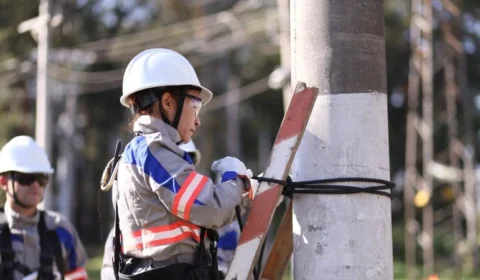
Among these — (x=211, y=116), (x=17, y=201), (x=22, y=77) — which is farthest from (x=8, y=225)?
(x=211, y=116)

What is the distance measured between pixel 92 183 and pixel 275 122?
33.5 ft

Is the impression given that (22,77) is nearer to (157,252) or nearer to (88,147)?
(88,147)

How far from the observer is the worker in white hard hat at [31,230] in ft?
23.0

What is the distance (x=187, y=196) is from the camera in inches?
154

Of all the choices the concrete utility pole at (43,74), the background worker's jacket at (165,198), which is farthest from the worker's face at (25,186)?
the concrete utility pole at (43,74)

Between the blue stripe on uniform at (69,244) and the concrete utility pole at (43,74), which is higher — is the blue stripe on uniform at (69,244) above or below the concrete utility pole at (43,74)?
below

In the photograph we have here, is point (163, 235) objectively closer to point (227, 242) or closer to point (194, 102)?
point (194, 102)

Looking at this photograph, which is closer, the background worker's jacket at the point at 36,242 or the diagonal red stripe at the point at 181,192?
the diagonal red stripe at the point at 181,192

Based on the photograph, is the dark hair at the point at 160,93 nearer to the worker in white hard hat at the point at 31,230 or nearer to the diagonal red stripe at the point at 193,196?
the diagonal red stripe at the point at 193,196

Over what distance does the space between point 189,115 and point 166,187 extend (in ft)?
1.61

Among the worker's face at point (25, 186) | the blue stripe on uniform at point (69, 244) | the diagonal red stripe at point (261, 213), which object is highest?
the worker's face at point (25, 186)

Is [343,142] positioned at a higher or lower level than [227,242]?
higher

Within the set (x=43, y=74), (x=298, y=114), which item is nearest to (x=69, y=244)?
(x=298, y=114)

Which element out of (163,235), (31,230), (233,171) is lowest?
(31,230)
